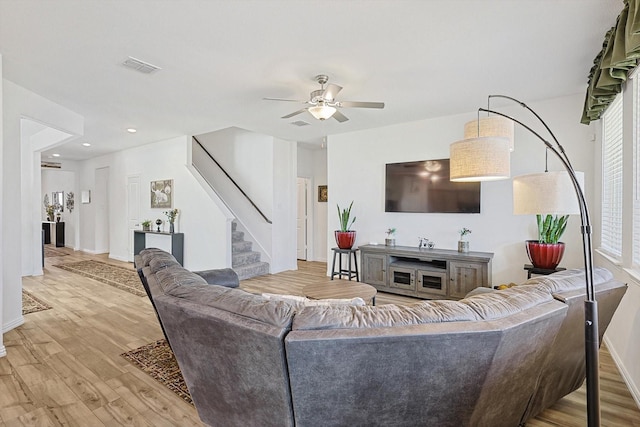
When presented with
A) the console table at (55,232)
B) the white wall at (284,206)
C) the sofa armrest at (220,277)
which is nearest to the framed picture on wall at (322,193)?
the white wall at (284,206)

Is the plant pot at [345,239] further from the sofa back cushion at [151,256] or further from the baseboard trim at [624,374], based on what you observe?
the baseboard trim at [624,374]

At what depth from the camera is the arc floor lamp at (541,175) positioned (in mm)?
1440

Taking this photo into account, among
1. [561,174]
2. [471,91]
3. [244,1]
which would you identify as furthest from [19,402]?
[471,91]

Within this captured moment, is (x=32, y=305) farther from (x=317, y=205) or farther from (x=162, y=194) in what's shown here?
(x=317, y=205)

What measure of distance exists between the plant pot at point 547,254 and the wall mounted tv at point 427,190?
945 millimetres

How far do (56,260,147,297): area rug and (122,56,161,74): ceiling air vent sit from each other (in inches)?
124

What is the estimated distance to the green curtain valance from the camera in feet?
6.25

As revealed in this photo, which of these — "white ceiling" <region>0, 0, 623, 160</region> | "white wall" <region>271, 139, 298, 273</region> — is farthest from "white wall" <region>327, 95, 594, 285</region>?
"white wall" <region>271, 139, 298, 273</region>

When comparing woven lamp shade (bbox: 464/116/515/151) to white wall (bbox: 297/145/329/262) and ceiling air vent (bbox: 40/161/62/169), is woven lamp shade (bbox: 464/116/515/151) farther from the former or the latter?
ceiling air vent (bbox: 40/161/62/169)

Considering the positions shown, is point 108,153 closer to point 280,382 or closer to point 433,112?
point 433,112

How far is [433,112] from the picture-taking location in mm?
Answer: 4496

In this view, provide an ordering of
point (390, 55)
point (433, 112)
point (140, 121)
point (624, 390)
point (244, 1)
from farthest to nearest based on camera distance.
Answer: point (140, 121) → point (433, 112) → point (390, 55) → point (624, 390) → point (244, 1)

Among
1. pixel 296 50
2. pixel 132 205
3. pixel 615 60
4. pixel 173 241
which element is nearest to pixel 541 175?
pixel 615 60

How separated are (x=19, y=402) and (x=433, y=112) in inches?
200
